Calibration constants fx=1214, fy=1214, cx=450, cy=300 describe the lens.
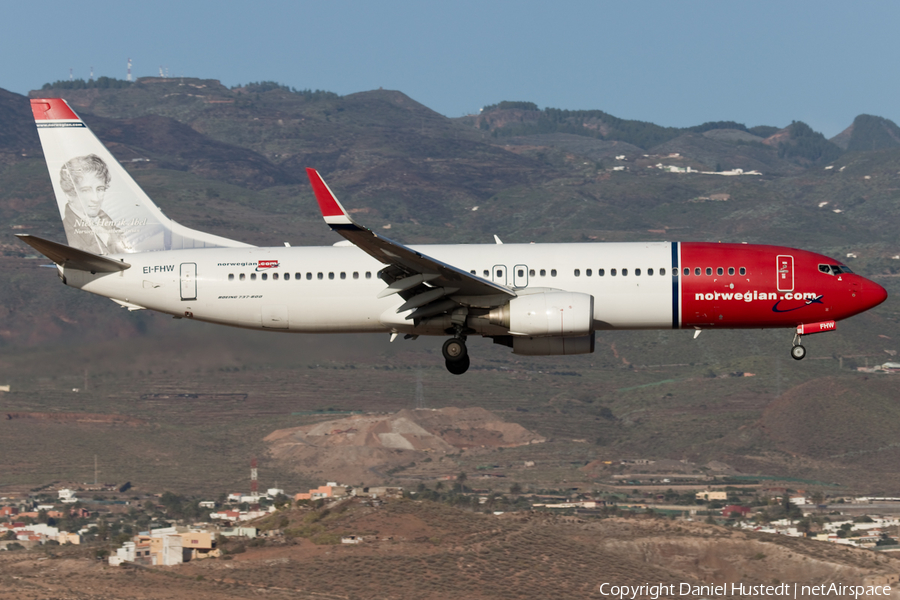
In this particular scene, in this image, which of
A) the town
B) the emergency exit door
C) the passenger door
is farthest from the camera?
the town

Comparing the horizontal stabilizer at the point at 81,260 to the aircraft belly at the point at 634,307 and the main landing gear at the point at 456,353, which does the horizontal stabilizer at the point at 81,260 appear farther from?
the aircraft belly at the point at 634,307

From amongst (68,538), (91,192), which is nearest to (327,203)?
(91,192)

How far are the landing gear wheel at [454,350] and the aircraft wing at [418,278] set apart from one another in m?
1.64

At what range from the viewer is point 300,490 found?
196875 mm

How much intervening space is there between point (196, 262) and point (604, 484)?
517 ft

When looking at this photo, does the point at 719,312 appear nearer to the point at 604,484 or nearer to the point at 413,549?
the point at 413,549

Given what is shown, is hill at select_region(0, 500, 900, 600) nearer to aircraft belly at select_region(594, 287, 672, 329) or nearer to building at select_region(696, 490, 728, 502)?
aircraft belly at select_region(594, 287, 672, 329)

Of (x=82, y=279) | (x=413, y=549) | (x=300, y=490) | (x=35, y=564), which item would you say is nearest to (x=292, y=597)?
(x=413, y=549)

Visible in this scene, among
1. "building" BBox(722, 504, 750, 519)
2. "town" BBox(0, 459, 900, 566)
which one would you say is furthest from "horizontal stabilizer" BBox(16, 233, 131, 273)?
"building" BBox(722, 504, 750, 519)

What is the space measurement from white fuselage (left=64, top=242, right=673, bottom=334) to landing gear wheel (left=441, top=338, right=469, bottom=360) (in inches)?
24.9

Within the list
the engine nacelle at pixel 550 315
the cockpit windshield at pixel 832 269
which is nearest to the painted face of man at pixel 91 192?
the engine nacelle at pixel 550 315

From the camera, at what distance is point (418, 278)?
43906 mm

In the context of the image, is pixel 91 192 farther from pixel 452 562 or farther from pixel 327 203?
pixel 452 562

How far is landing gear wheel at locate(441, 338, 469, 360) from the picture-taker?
46.6 m
